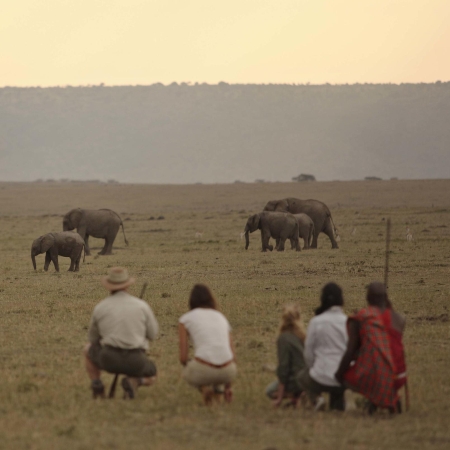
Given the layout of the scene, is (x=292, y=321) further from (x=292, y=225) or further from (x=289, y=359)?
(x=292, y=225)

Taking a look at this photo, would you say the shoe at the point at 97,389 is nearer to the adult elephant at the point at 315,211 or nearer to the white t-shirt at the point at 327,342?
the white t-shirt at the point at 327,342

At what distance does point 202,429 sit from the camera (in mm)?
8617

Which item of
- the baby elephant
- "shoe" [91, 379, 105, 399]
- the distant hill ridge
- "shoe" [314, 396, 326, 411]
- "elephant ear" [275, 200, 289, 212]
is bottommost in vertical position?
"shoe" [91, 379, 105, 399]

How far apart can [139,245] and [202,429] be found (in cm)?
2865

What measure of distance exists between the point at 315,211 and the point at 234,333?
2126 centimetres

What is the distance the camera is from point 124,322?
1012cm

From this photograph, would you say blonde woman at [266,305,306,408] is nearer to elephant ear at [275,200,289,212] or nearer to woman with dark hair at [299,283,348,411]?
woman with dark hair at [299,283,348,411]

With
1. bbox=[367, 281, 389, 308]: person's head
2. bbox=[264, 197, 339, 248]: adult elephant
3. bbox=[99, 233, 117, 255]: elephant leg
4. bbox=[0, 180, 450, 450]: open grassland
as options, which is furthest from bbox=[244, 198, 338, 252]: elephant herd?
bbox=[367, 281, 389, 308]: person's head

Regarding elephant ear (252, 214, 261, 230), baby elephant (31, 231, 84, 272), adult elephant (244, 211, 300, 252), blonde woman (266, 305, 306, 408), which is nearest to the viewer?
blonde woman (266, 305, 306, 408)

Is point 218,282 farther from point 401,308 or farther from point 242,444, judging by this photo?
point 242,444

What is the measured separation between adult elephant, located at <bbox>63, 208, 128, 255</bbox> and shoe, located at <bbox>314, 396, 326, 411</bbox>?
80.1 ft

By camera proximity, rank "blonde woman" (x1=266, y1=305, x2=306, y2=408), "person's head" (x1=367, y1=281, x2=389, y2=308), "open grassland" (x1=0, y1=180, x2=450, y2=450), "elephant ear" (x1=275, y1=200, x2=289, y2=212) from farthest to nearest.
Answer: "elephant ear" (x1=275, y1=200, x2=289, y2=212) → "blonde woman" (x1=266, y1=305, x2=306, y2=408) → "person's head" (x1=367, y1=281, x2=389, y2=308) → "open grassland" (x1=0, y1=180, x2=450, y2=450)

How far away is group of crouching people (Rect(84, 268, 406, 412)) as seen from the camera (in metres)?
9.31

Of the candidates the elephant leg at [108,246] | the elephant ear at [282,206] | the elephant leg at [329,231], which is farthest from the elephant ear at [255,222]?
the elephant leg at [108,246]
